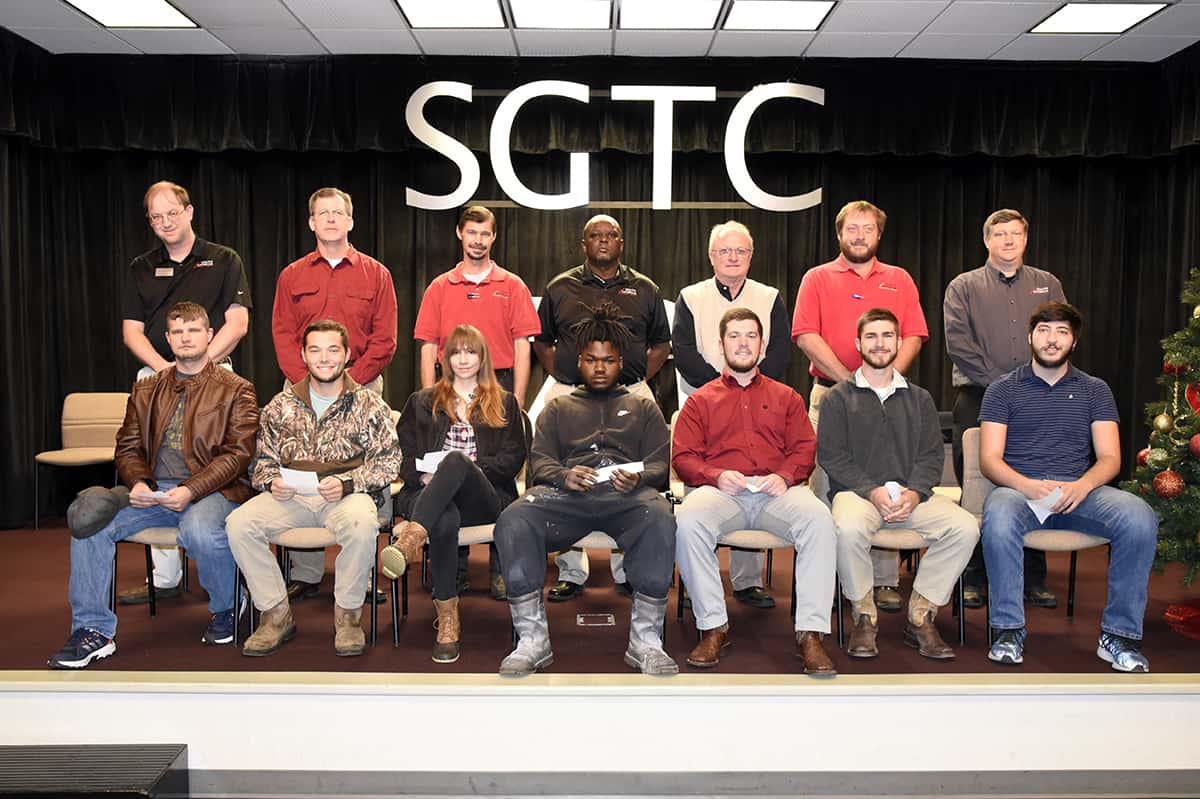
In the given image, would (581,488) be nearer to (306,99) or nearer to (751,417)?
(751,417)

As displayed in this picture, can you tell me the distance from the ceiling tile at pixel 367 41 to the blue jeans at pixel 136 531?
359 cm

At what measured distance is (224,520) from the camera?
3611 millimetres

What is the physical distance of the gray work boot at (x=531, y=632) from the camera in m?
3.28

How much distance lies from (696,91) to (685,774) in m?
4.00

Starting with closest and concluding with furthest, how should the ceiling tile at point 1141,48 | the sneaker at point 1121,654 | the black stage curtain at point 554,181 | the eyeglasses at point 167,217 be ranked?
the sneaker at point 1121,654 → the eyeglasses at point 167,217 → the ceiling tile at point 1141,48 → the black stage curtain at point 554,181

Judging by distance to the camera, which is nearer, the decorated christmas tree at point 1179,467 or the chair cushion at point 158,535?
the chair cushion at point 158,535

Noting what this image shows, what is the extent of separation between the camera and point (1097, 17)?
558cm

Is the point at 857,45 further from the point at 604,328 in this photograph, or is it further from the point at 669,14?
the point at 604,328

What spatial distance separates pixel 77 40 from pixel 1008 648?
21.3 ft

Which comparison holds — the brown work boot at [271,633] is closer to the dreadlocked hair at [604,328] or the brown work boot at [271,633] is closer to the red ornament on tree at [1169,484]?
the dreadlocked hair at [604,328]

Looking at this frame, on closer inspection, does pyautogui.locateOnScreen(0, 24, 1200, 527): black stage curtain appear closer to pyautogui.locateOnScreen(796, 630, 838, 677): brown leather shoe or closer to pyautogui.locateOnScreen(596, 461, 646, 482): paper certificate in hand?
pyautogui.locateOnScreen(596, 461, 646, 482): paper certificate in hand

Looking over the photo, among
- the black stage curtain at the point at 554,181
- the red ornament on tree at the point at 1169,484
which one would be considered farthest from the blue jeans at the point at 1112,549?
the black stage curtain at the point at 554,181

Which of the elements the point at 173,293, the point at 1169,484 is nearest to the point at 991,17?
the point at 1169,484

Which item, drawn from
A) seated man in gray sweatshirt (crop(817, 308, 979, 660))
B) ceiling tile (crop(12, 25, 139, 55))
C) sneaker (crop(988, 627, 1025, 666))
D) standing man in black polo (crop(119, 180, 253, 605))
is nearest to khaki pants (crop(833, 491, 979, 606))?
seated man in gray sweatshirt (crop(817, 308, 979, 660))
